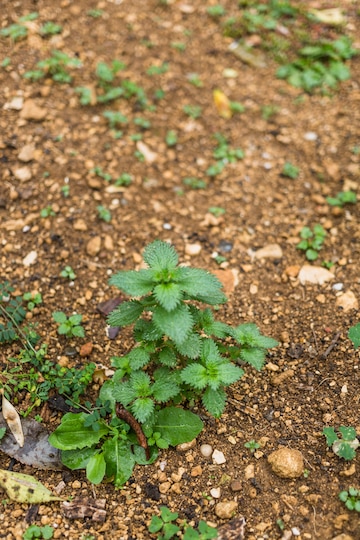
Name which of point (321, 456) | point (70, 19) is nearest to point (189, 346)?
point (321, 456)

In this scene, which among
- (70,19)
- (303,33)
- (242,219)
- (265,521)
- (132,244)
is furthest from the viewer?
(303,33)

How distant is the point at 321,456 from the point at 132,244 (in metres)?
1.70

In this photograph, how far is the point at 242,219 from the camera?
146 inches

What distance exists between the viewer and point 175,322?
2338 mm

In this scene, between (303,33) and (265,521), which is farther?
(303,33)

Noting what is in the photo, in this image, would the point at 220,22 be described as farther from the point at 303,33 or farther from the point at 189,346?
the point at 189,346

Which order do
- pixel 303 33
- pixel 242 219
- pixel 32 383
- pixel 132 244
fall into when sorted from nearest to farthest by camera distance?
pixel 32 383
pixel 132 244
pixel 242 219
pixel 303 33

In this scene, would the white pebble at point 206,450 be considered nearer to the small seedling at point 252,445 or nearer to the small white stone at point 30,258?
the small seedling at point 252,445

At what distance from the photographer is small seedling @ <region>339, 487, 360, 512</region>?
235cm

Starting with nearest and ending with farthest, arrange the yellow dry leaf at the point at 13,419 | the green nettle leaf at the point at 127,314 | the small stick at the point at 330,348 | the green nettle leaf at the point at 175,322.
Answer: the green nettle leaf at the point at 175,322, the green nettle leaf at the point at 127,314, the yellow dry leaf at the point at 13,419, the small stick at the point at 330,348

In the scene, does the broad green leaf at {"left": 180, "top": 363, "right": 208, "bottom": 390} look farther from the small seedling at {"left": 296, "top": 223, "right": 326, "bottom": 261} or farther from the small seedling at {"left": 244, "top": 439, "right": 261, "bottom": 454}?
the small seedling at {"left": 296, "top": 223, "right": 326, "bottom": 261}

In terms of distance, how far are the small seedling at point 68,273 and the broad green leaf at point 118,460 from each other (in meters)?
1.05

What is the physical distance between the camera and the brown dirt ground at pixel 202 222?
2.48 m

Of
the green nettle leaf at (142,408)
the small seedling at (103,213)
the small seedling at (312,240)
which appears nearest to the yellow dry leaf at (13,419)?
the green nettle leaf at (142,408)
